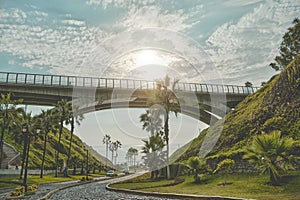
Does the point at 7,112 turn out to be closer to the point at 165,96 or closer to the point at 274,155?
the point at 165,96

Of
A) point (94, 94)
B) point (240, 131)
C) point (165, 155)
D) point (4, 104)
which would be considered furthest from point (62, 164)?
point (240, 131)

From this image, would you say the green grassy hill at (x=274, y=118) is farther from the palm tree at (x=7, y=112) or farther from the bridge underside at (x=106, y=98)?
the palm tree at (x=7, y=112)

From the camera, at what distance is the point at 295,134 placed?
74.9 ft

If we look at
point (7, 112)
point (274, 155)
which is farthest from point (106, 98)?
point (274, 155)

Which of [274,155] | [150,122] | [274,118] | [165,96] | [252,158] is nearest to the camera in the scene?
[274,155]

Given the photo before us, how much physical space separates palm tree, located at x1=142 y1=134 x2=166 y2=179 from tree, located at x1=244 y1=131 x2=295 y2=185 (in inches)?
832

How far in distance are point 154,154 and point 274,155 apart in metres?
22.5

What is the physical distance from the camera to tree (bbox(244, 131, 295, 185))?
54.0ft

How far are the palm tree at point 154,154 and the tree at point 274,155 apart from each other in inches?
832

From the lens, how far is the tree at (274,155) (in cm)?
1647

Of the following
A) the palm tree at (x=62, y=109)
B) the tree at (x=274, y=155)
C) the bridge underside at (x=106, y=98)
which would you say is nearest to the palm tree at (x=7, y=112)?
the bridge underside at (x=106, y=98)

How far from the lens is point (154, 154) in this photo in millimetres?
37938

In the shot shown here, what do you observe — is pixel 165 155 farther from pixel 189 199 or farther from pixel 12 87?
pixel 12 87

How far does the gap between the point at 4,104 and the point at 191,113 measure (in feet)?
120
